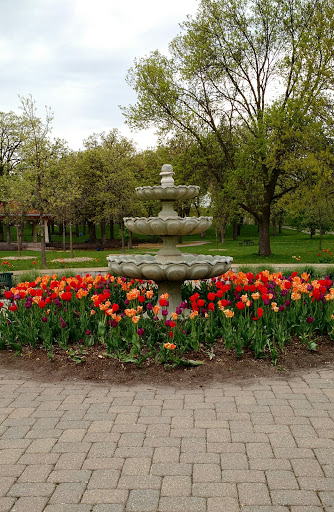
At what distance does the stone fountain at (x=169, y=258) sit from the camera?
700 cm

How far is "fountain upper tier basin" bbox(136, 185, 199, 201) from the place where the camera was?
7.60 m

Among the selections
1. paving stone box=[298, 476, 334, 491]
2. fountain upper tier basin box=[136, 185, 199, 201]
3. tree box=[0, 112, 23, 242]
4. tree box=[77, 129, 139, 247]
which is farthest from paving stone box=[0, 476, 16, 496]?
tree box=[0, 112, 23, 242]

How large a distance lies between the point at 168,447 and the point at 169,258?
448 centimetres

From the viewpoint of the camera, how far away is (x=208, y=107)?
73.2 ft

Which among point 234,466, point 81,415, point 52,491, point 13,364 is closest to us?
point 52,491

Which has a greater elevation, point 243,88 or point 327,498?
point 243,88

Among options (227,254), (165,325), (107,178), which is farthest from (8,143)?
(165,325)

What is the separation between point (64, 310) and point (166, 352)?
2.15 meters

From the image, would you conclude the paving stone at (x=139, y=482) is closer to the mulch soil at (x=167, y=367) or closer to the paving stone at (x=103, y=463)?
the paving stone at (x=103, y=463)

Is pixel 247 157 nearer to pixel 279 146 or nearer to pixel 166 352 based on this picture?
pixel 279 146

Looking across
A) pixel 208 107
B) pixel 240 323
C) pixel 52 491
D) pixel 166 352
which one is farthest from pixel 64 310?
pixel 208 107

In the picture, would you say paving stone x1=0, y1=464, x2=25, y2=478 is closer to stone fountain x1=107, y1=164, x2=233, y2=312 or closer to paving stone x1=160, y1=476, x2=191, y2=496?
paving stone x1=160, y1=476, x2=191, y2=496

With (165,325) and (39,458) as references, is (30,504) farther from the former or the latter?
(165,325)

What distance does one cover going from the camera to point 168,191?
764 cm
